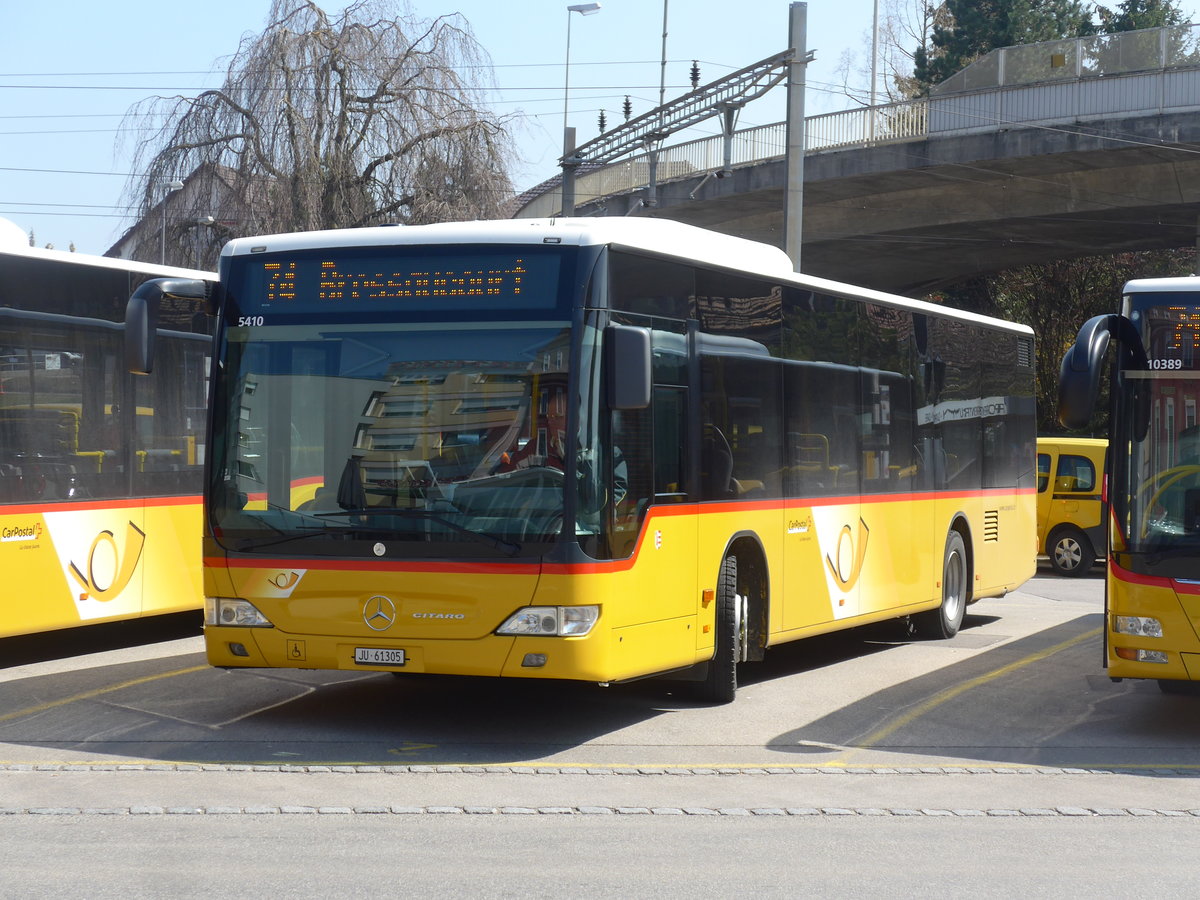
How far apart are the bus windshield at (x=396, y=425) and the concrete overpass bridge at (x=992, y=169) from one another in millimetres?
20681

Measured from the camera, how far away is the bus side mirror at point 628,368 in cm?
892

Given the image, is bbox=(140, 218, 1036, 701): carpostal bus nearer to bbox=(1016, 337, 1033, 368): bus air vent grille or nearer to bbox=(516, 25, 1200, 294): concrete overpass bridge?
bbox=(1016, 337, 1033, 368): bus air vent grille

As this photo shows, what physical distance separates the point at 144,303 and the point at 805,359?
4.86m

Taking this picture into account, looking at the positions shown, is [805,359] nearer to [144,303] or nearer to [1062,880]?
[144,303]

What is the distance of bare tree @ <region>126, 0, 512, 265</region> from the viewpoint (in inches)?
1195

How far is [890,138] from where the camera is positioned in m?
33.9

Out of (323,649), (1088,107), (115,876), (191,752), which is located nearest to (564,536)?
(323,649)

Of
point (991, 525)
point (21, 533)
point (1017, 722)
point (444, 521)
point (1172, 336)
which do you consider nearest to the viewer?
point (444, 521)

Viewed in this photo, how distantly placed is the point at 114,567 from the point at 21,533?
111 centimetres

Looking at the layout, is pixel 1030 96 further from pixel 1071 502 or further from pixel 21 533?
pixel 21 533

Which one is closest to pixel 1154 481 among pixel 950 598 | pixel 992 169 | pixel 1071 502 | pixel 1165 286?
pixel 1165 286

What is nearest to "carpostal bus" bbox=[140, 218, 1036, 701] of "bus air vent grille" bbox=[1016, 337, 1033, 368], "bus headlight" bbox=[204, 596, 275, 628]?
"bus headlight" bbox=[204, 596, 275, 628]

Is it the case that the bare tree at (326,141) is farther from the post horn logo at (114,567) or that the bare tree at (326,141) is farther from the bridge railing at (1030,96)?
the post horn logo at (114,567)

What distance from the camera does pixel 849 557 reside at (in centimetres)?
1295
